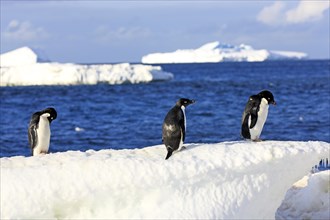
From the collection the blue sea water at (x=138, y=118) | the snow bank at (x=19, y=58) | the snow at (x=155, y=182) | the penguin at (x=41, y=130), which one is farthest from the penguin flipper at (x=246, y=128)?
the snow bank at (x=19, y=58)

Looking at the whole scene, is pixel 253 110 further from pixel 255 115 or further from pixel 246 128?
pixel 246 128

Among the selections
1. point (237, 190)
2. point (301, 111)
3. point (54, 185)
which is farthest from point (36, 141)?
point (301, 111)

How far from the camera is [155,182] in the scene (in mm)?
7242

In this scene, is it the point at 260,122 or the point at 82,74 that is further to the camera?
the point at 82,74

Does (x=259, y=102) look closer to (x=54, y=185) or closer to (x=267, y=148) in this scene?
(x=267, y=148)

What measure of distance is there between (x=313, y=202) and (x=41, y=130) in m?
4.01

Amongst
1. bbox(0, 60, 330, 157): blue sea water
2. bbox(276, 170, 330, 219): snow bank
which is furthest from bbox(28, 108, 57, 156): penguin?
bbox(0, 60, 330, 157): blue sea water

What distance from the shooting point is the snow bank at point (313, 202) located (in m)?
9.19

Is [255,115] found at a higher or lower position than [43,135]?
higher

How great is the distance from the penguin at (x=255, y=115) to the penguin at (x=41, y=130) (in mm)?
2715

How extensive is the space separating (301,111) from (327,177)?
2847 centimetres

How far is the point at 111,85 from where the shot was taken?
7038 centimetres

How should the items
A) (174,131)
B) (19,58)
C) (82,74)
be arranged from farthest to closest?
(19,58) → (82,74) → (174,131)

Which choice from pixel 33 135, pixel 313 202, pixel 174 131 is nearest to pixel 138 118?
pixel 33 135
